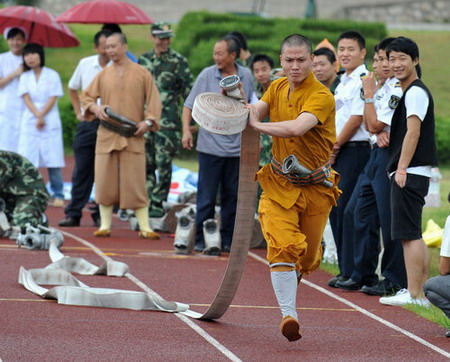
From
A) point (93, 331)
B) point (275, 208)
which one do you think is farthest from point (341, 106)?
point (93, 331)

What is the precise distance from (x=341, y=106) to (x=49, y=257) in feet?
10.0

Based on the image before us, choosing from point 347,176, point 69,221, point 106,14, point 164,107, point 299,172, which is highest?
point 106,14

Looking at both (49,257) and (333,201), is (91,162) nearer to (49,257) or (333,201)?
(49,257)

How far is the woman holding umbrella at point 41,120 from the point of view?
1470 cm

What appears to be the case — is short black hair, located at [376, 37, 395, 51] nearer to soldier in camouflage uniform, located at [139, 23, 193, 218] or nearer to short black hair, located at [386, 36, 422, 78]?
short black hair, located at [386, 36, 422, 78]

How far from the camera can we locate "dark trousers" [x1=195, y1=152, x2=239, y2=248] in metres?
11.1

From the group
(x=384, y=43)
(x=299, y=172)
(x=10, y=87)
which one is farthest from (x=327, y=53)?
(x=10, y=87)

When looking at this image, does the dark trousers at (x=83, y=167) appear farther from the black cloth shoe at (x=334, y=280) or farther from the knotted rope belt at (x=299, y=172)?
the knotted rope belt at (x=299, y=172)

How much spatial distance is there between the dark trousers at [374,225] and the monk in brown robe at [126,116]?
3.28m

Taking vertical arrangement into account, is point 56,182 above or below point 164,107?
below

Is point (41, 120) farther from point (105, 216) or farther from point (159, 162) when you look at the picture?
point (105, 216)

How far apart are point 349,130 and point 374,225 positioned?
89cm

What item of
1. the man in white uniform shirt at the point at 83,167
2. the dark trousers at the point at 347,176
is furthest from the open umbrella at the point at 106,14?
the dark trousers at the point at 347,176

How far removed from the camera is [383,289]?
9070mm
